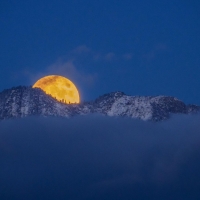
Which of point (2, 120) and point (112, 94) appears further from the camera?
point (112, 94)

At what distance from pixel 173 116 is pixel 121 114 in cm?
880

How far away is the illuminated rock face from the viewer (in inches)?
3499

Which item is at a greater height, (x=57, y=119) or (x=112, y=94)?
(x=112, y=94)

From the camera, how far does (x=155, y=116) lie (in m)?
89.3

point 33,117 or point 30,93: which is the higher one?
point 30,93

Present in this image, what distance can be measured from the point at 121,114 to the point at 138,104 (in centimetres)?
385

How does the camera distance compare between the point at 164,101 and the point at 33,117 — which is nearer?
the point at 33,117

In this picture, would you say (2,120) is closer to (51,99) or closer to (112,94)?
(51,99)

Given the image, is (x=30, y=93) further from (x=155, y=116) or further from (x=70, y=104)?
(x=155, y=116)

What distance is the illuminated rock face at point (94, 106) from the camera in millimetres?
88875

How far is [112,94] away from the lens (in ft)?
319

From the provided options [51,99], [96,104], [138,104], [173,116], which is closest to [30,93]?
[51,99]

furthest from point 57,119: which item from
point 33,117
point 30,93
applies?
point 30,93

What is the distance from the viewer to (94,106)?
306 ft
